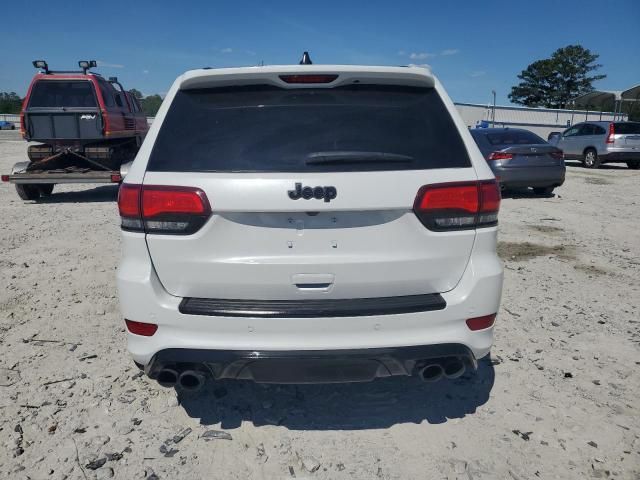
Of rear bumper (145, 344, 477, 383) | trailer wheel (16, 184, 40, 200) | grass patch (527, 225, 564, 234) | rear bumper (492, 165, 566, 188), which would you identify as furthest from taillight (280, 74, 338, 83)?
trailer wheel (16, 184, 40, 200)

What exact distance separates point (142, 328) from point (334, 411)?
1.20m

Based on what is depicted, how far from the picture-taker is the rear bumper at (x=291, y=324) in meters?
2.26

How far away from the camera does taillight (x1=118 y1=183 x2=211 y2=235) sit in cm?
223

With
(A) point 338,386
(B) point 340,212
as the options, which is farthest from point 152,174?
(A) point 338,386

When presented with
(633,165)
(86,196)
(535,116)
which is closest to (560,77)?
(535,116)

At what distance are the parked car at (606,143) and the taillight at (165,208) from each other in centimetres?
1885

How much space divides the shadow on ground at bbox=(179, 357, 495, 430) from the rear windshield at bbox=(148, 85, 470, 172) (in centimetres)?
144

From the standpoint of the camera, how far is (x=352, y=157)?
89.5 inches

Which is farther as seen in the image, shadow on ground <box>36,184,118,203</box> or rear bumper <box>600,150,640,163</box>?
rear bumper <box>600,150,640,163</box>

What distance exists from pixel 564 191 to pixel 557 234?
540cm

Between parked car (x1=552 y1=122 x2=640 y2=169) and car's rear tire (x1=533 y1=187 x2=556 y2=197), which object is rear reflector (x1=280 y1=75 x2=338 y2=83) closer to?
car's rear tire (x1=533 y1=187 x2=556 y2=197)

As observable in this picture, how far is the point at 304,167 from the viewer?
7.41 feet

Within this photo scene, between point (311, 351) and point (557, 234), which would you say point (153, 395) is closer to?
point (311, 351)

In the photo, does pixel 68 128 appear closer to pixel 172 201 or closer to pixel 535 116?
pixel 172 201
